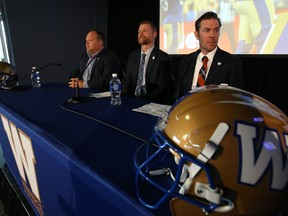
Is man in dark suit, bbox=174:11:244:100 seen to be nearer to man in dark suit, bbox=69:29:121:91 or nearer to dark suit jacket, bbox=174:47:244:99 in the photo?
dark suit jacket, bbox=174:47:244:99

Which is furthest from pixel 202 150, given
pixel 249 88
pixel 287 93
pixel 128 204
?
pixel 249 88

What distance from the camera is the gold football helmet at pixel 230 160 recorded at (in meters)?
0.38

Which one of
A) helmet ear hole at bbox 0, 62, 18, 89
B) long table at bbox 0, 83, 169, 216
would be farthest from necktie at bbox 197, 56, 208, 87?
helmet ear hole at bbox 0, 62, 18, 89

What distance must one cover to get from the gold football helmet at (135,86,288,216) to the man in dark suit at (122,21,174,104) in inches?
58.3

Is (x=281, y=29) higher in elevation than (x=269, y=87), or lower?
higher

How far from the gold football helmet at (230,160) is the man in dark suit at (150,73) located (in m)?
1.48

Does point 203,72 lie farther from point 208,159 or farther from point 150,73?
point 208,159

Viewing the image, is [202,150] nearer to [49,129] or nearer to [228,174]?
[228,174]

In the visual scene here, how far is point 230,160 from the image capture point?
0.38 meters

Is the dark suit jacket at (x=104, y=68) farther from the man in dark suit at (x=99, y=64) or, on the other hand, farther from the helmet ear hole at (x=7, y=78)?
the helmet ear hole at (x=7, y=78)

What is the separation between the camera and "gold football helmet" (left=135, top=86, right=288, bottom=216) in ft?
1.23

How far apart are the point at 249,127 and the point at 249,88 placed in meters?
2.54

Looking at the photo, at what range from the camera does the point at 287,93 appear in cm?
237

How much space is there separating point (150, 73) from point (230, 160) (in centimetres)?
166
